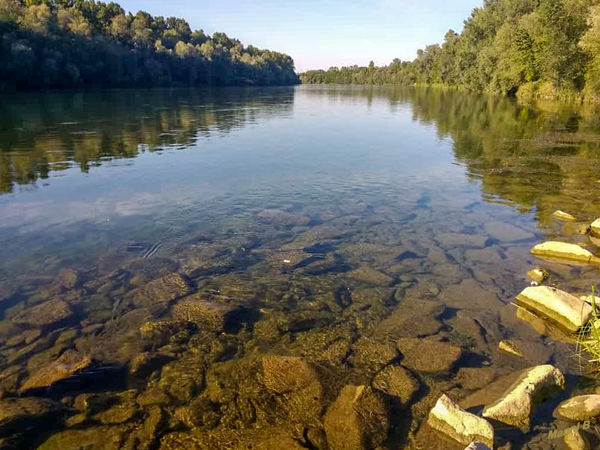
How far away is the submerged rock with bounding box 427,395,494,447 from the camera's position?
194 inches

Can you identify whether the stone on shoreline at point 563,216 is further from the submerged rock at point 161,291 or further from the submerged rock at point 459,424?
the submerged rock at point 161,291

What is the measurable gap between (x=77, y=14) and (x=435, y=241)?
342 ft

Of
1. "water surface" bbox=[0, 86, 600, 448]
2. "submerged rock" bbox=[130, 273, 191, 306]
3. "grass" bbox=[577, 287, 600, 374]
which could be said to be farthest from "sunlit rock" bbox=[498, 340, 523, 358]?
"submerged rock" bbox=[130, 273, 191, 306]

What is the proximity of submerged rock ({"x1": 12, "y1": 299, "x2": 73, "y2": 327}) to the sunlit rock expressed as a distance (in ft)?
25.0

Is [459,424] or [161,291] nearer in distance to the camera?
[459,424]

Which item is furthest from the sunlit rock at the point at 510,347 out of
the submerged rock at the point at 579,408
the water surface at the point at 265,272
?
the submerged rock at the point at 579,408

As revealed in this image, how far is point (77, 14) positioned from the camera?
90.4m

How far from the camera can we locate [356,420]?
5.34m

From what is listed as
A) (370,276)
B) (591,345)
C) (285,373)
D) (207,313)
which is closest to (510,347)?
(591,345)

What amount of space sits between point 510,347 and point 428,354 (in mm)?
1375

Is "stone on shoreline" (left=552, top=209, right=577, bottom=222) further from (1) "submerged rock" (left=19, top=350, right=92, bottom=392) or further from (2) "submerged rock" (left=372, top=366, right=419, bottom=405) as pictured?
(1) "submerged rock" (left=19, top=350, right=92, bottom=392)

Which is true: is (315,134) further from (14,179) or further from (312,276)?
(312,276)

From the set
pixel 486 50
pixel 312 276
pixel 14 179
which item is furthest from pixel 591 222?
pixel 486 50

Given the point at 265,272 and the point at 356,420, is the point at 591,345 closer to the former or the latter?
the point at 356,420
